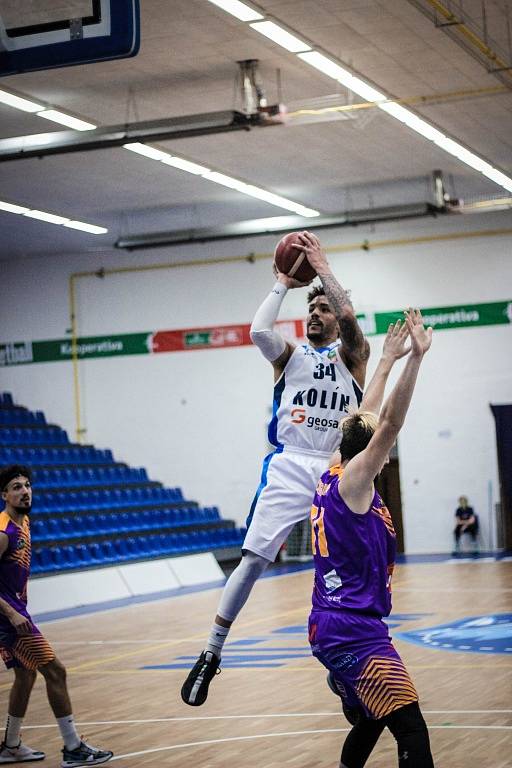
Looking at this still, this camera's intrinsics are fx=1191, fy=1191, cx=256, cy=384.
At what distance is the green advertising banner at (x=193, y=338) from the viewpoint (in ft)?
70.2

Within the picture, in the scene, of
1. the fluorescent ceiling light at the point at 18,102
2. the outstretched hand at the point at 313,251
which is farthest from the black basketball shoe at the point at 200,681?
the fluorescent ceiling light at the point at 18,102

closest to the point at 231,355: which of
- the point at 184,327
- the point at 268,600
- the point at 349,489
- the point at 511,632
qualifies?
the point at 184,327

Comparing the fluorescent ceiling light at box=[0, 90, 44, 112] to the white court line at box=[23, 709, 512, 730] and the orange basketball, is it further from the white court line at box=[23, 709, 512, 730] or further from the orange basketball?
the orange basketball

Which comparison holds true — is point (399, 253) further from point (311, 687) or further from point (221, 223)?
point (311, 687)

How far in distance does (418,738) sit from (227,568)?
1712 cm

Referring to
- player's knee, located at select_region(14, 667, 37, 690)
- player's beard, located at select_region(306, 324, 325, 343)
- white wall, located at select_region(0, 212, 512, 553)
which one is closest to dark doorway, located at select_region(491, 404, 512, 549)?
white wall, located at select_region(0, 212, 512, 553)

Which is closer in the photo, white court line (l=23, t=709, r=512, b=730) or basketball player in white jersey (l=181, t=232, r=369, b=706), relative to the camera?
basketball player in white jersey (l=181, t=232, r=369, b=706)

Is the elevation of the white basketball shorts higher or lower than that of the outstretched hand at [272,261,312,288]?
lower

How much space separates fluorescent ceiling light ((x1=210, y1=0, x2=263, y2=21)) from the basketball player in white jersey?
6.41m

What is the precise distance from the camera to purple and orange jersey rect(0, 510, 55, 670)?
671cm

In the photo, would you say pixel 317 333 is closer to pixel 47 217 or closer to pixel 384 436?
pixel 384 436

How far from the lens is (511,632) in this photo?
1102cm

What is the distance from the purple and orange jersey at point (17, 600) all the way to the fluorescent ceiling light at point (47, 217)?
1370 cm

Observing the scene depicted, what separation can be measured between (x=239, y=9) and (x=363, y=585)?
8.81 m
